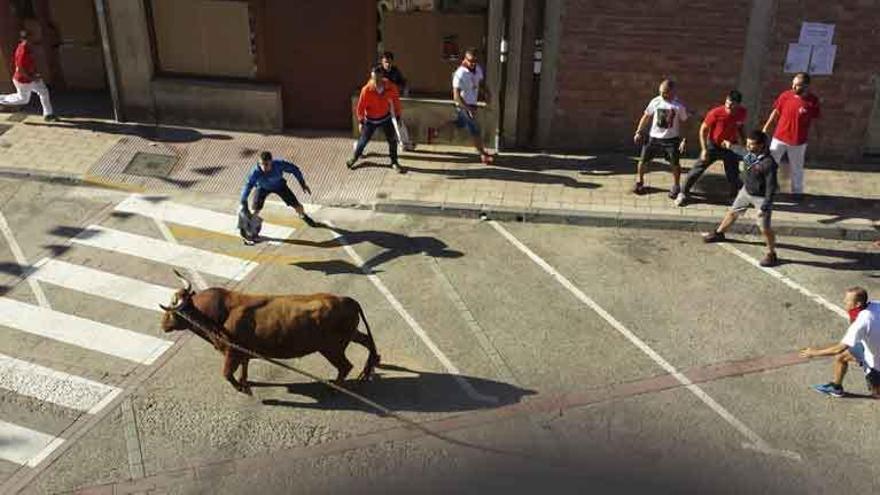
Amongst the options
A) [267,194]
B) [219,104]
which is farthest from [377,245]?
[219,104]

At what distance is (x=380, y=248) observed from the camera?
12.6 metres

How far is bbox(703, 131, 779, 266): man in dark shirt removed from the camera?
1174cm

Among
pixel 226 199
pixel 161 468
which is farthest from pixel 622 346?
pixel 226 199

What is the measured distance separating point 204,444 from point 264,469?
76 centimetres

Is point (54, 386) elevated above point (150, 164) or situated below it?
below

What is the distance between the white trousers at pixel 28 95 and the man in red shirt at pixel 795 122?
12327 millimetres

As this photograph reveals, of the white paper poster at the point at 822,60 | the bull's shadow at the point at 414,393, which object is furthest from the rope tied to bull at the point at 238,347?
the white paper poster at the point at 822,60

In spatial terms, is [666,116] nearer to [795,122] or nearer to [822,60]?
[795,122]

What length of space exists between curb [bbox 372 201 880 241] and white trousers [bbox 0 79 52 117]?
6.77m

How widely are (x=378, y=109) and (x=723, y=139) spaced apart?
17.4 ft

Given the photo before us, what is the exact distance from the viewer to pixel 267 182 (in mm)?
12406

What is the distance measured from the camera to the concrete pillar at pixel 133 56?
15.5 m

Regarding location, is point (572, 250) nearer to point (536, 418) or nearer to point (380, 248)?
point (380, 248)

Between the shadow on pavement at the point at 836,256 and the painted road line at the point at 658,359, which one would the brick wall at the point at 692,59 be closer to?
the shadow on pavement at the point at 836,256
